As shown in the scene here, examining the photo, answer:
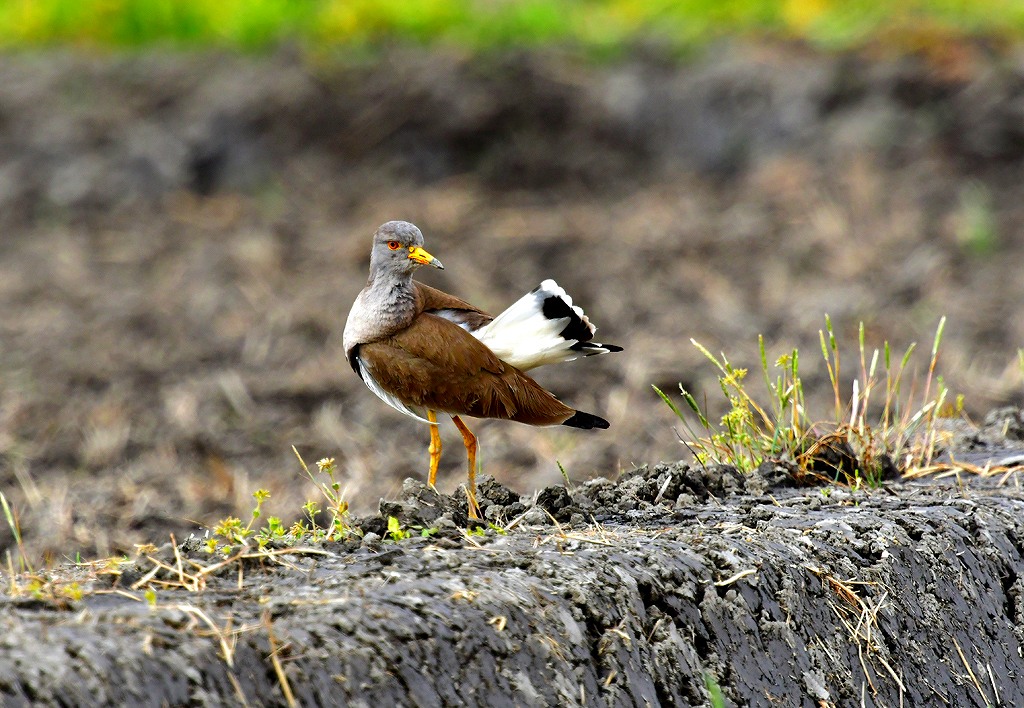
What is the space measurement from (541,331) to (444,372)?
313mm

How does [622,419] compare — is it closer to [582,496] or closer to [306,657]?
[582,496]

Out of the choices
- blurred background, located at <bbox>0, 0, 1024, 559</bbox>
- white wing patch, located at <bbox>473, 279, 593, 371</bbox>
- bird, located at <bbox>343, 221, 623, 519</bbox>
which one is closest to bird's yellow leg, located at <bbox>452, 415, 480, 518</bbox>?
bird, located at <bbox>343, 221, 623, 519</bbox>

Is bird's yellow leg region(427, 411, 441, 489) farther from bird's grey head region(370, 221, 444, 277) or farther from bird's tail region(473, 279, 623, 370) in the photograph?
bird's grey head region(370, 221, 444, 277)

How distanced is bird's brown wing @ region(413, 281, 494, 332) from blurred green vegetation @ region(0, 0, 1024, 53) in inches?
338

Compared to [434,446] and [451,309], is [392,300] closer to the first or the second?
[451,309]

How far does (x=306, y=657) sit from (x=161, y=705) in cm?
28

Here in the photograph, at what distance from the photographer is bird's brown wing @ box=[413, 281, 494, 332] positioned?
3.75 m

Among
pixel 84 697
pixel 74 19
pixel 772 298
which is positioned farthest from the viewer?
pixel 74 19

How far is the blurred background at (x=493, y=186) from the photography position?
8406 millimetres

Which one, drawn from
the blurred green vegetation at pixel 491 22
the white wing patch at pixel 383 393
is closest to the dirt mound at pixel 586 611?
the white wing patch at pixel 383 393

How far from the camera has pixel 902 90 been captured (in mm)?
11125

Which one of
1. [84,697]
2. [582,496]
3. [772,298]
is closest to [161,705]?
[84,697]

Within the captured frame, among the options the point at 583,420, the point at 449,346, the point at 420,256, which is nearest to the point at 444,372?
the point at 449,346

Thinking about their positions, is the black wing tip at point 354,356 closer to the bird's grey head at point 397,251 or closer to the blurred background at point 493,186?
the bird's grey head at point 397,251
